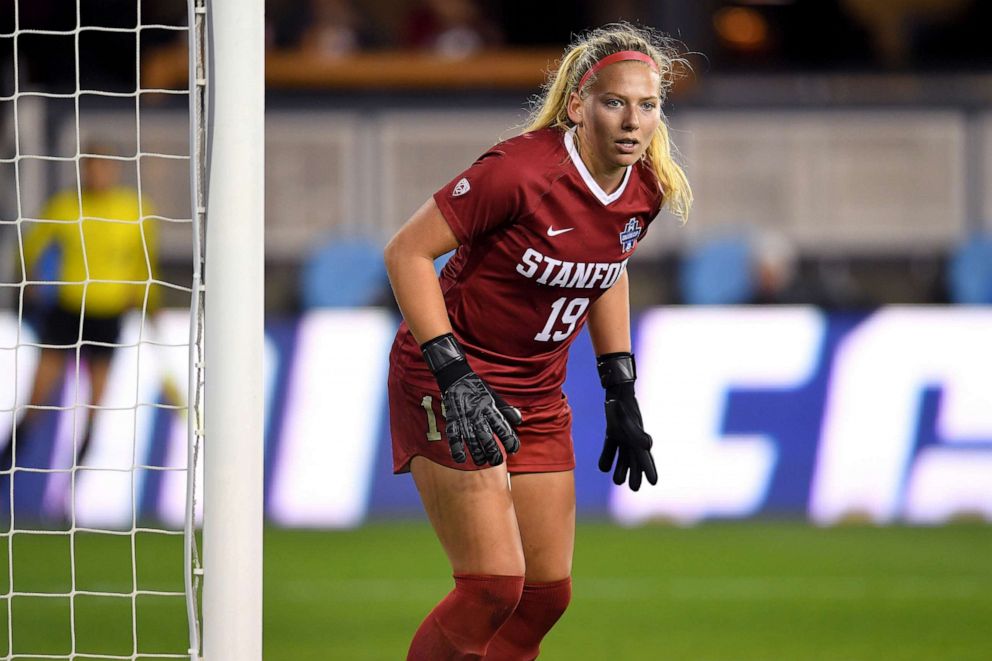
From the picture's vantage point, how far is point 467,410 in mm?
3252

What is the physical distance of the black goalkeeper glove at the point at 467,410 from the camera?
10.6 feet

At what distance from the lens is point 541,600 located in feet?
11.9

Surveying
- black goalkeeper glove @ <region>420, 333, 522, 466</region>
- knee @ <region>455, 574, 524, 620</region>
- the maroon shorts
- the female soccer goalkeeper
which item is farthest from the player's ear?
knee @ <region>455, 574, 524, 620</region>

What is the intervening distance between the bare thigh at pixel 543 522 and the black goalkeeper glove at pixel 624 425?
247 millimetres

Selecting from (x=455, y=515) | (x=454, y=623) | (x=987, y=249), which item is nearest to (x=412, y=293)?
(x=455, y=515)

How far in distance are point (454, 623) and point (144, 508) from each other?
15.0ft

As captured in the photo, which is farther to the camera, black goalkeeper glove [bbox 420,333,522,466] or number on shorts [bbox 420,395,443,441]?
number on shorts [bbox 420,395,443,441]

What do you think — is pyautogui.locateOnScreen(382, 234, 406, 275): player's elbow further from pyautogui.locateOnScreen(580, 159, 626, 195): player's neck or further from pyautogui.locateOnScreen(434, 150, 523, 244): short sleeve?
pyautogui.locateOnScreen(580, 159, 626, 195): player's neck


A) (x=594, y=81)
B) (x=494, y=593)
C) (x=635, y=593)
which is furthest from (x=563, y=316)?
(x=635, y=593)

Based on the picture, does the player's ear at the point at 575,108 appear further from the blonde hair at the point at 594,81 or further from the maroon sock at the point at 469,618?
the maroon sock at the point at 469,618

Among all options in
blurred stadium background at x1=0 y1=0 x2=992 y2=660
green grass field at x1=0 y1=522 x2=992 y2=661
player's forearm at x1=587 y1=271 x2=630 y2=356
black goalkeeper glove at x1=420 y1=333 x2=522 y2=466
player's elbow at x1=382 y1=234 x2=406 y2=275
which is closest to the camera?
black goalkeeper glove at x1=420 y1=333 x2=522 y2=466

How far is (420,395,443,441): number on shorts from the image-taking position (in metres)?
3.48

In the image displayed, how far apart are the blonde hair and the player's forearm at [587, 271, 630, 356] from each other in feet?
0.90

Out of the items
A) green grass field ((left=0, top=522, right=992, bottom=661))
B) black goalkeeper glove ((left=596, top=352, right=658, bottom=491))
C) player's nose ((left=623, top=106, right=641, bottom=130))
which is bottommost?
green grass field ((left=0, top=522, right=992, bottom=661))
